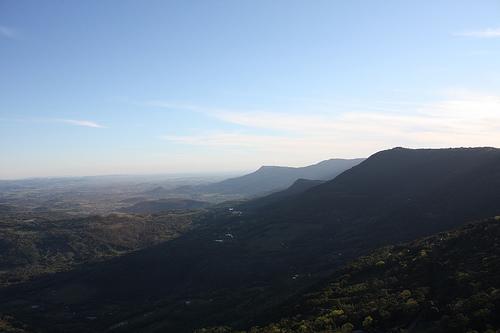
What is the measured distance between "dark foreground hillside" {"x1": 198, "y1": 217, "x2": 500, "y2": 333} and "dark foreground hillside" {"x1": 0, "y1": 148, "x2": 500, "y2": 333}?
69.3ft

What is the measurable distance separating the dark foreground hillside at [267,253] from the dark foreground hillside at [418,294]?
2112cm

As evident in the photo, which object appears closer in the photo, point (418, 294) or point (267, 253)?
point (418, 294)

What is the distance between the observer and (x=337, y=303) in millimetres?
42062

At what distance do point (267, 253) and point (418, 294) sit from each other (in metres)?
89.0

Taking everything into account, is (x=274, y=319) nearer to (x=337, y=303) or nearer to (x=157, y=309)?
(x=337, y=303)

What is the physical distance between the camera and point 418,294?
37.4m

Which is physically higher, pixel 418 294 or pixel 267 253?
pixel 418 294

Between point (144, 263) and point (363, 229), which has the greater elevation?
point (363, 229)

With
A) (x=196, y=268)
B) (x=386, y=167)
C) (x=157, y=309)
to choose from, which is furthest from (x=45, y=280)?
(x=386, y=167)

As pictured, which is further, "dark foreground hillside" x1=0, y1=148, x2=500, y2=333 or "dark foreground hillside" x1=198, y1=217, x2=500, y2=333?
"dark foreground hillside" x1=0, y1=148, x2=500, y2=333

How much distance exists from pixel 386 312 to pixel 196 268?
96.8 m

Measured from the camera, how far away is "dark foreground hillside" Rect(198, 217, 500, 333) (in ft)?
99.0

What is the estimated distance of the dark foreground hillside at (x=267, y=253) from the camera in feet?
283

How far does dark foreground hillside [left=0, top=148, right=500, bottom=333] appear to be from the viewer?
283 ft
